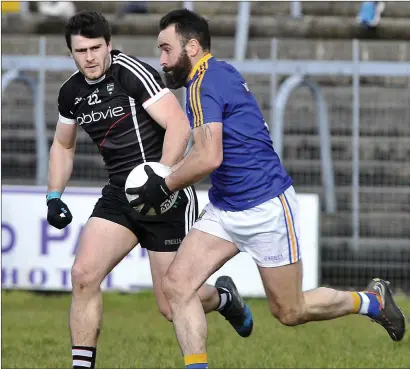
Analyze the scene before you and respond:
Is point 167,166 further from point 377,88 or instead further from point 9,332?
point 377,88

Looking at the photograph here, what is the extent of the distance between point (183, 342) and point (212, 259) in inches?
19.7

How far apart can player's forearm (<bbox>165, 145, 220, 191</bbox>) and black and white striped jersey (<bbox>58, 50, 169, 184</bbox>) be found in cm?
74

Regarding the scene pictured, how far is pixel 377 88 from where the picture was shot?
12047 millimetres

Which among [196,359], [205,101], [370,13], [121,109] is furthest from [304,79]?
[196,359]

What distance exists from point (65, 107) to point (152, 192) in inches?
45.1

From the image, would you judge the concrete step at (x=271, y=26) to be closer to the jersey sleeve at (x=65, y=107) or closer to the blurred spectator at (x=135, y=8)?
the blurred spectator at (x=135, y=8)

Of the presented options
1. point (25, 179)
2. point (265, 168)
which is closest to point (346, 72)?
point (25, 179)

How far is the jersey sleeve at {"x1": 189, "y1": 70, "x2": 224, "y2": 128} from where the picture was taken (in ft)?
20.0

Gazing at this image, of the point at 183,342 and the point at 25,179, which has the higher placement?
the point at 25,179

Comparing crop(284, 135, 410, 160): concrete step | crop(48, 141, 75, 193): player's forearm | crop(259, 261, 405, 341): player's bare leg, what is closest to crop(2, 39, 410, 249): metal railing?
crop(284, 135, 410, 160): concrete step

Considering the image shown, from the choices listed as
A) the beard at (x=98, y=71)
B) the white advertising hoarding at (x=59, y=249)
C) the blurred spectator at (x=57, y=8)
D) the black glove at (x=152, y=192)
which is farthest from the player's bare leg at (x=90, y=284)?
the blurred spectator at (x=57, y=8)

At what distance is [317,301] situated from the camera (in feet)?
22.4

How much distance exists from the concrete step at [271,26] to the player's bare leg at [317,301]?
802cm

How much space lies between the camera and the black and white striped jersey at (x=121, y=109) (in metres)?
6.77
